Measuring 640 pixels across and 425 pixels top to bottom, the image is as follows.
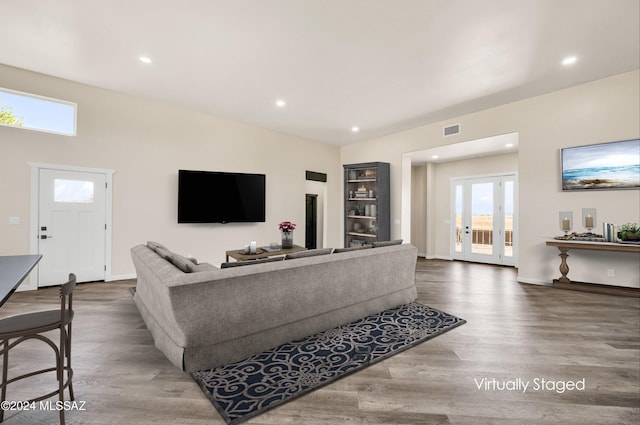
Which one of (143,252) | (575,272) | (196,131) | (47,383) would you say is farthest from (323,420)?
(196,131)

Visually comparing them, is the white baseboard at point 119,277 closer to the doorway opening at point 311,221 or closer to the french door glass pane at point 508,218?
the doorway opening at point 311,221

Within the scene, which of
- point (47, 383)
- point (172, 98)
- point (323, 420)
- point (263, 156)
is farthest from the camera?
point (263, 156)

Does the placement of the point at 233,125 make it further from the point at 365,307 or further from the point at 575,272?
the point at 575,272

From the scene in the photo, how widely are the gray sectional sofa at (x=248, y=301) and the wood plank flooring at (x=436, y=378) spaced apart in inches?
10.9

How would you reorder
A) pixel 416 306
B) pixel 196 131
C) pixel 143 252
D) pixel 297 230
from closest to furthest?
1. pixel 143 252
2. pixel 416 306
3. pixel 196 131
4. pixel 297 230

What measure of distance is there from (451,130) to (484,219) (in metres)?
2.68

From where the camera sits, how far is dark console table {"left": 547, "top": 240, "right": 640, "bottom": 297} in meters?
3.72

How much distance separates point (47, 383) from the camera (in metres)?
1.91

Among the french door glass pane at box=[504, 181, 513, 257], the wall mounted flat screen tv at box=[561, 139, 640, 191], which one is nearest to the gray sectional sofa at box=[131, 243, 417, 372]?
the wall mounted flat screen tv at box=[561, 139, 640, 191]

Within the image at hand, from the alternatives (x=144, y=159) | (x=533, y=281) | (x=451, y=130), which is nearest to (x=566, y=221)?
(x=533, y=281)

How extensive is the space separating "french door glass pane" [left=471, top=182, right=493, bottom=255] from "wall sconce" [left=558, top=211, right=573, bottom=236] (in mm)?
2268

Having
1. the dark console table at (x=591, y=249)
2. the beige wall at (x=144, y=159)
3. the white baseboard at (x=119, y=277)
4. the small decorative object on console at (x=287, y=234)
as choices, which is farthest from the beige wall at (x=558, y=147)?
the white baseboard at (x=119, y=277)

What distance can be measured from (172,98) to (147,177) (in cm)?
146

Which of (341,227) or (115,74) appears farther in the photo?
(341,227)
